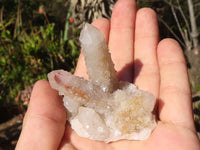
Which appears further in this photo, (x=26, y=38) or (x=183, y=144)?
(x=26, y=38)

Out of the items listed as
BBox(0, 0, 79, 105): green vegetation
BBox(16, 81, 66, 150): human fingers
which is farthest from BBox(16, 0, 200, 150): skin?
BBox(0, 0, 79, 105): green vegetation

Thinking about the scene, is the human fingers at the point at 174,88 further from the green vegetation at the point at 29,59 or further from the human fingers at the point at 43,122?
the green vegetation at the point at 29,59

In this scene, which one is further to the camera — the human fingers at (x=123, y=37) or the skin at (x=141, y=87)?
the human fingers at (x=123, y=37)

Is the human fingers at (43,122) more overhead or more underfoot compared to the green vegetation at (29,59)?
more overhead

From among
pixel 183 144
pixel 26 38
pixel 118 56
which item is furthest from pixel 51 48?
pixel 183 144

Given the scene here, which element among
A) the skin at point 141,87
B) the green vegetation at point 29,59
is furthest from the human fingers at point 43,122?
the green vegetation at point 29,59

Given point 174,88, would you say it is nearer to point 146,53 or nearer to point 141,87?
point 141,87

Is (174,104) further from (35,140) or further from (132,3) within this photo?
(132,3)
